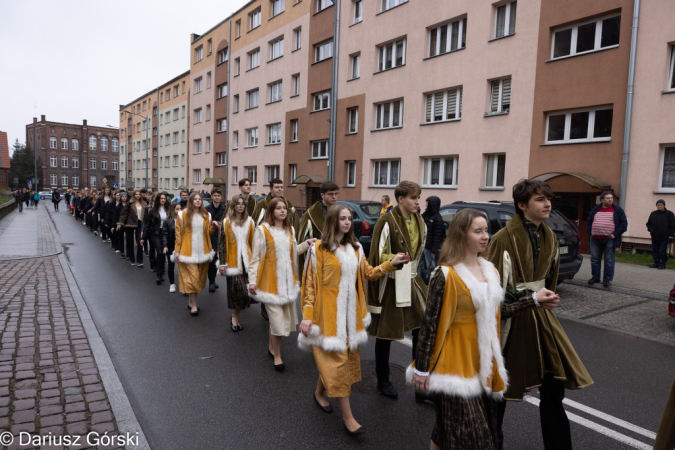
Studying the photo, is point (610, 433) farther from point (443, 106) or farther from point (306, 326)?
point (443, 106)

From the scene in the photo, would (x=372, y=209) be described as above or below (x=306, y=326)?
above

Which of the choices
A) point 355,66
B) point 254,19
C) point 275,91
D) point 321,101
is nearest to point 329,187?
point 355,66

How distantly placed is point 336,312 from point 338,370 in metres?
0.43

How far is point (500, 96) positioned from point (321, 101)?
1280cm

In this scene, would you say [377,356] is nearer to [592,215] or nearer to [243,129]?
[592,215]

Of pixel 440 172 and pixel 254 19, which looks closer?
pixel 440 172

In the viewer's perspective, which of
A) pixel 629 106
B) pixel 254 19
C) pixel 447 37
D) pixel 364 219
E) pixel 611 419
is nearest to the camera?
pixel 611 419

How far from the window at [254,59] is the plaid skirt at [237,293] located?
32.8 metres

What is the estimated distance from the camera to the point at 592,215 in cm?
1013

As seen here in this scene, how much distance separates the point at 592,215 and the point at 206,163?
38.8m

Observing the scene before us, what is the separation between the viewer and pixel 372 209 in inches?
544

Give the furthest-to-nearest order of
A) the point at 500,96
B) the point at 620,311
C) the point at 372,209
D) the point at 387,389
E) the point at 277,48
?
the point at 277,48 < the point at 500,96 < the point at 372,209 < the point at 620,311 < the point at 387,389

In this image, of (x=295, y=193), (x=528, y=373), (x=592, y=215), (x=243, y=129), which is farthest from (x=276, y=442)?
(x=243, y=129)

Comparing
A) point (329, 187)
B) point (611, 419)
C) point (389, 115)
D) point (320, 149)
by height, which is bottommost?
point (611, 419)
